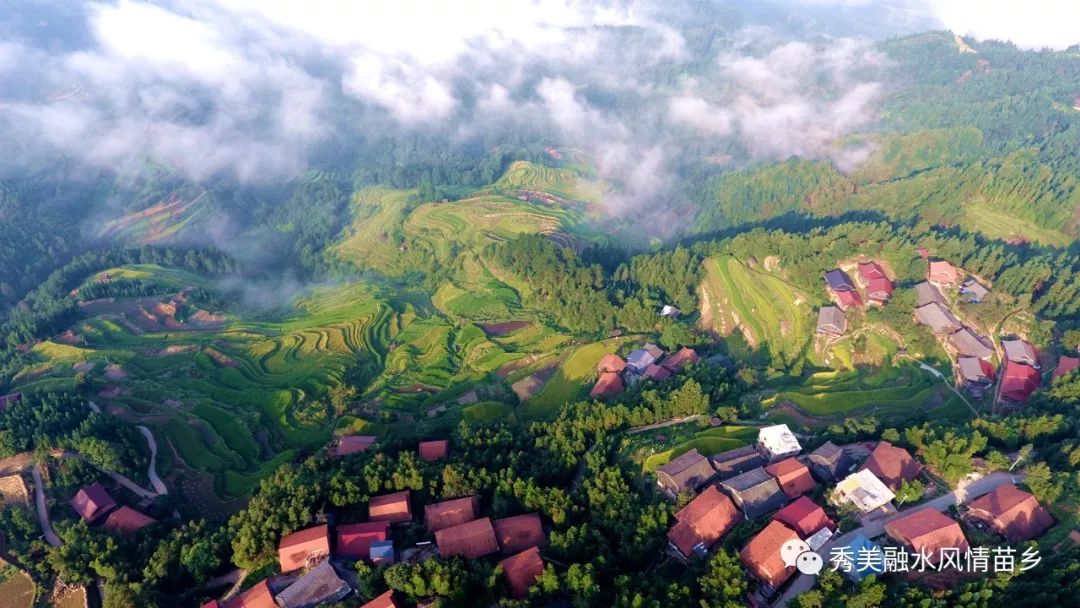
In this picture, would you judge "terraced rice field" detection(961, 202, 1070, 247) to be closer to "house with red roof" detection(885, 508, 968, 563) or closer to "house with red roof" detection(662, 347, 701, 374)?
"house with red roof" detection(662, 347, 701, 374)

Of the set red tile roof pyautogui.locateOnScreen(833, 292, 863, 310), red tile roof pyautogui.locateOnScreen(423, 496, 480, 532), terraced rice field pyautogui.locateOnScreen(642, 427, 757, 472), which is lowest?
red tile roof pyautogui.locateOnScreen(423, 496, 480, 532)

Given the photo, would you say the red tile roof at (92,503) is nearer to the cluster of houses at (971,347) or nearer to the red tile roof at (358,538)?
the red tile roof at (358,538)

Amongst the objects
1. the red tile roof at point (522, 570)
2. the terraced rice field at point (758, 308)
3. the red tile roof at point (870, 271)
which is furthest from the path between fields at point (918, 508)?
the red tile roof at point (870, 271)

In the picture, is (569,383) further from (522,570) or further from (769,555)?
(769,555)

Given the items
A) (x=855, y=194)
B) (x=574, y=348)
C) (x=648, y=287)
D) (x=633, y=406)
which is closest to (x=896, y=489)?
(x=633, y=406)

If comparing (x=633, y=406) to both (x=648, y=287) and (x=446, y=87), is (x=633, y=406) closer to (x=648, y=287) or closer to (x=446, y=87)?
(x=648, y=287)

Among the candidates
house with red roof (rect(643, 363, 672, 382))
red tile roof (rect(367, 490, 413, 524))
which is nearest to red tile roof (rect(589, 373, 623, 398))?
house with red roof (rect(643, 363, 672, 382))
